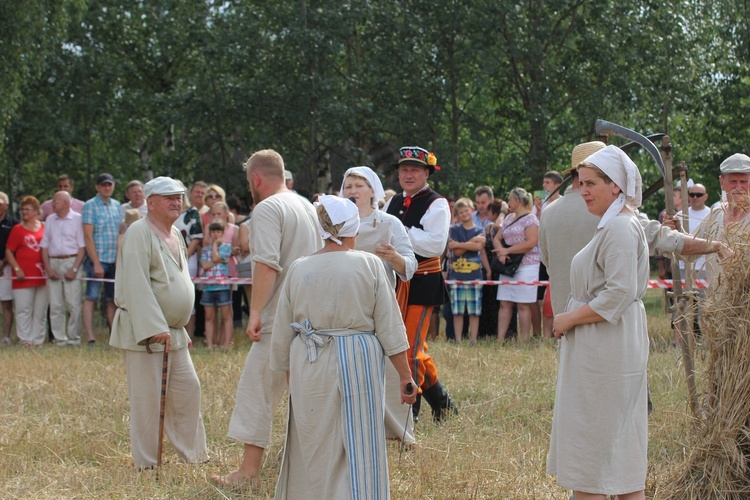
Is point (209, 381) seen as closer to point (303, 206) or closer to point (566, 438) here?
point (303, 206)

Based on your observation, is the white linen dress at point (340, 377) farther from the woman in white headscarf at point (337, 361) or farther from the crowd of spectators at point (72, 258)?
the crowd of spectators at point (72, 258)

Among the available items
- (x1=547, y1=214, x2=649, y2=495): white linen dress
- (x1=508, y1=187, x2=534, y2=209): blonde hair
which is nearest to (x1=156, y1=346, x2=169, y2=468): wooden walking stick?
(x1=547, y1=214, x2=649, y2=495): white linen dress

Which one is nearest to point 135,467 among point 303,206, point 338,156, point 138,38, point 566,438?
point 303,206

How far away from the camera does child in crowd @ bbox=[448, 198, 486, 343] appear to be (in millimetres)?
11797

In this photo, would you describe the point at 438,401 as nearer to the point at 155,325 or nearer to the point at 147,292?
the point at 155,325

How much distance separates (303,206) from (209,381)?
3.15m

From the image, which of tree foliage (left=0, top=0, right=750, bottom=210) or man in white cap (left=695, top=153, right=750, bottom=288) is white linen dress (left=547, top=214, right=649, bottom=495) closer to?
man in white cap (left=695, top=153, right=750, bottom=288)

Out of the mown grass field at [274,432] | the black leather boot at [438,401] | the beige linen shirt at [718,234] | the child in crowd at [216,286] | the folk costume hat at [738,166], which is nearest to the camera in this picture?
the beige linen shirt at [718,234]

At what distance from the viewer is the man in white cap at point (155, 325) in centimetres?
626

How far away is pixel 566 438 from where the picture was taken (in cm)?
458

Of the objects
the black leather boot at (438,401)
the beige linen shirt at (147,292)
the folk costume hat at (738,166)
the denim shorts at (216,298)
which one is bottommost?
the black leather boot at (438,401)

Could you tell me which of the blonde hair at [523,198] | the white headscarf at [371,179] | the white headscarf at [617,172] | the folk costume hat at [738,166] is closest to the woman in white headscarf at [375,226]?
the white headscarf at [371,179]

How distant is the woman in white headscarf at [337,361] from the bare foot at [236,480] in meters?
1.04

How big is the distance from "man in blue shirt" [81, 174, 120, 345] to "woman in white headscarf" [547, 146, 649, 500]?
30.0 feet
